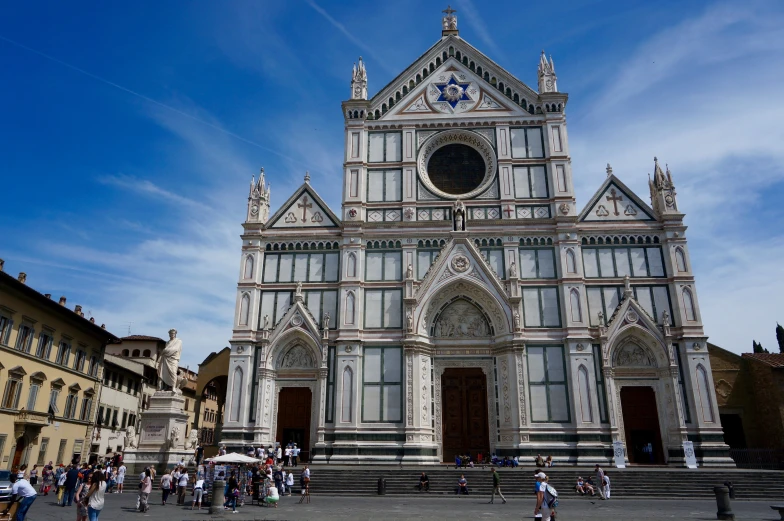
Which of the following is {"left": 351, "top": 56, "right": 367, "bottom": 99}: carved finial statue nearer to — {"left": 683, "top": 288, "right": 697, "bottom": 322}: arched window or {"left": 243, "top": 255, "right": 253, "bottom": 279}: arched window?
{"left": 243, "top": 255, "right": 253, "bottom": 279}: arched window

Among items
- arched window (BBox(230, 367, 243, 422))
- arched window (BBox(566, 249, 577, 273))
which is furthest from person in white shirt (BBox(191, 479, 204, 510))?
arched window (BBox(566, 249, 577, 273))

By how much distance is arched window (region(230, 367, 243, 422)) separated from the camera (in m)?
27.9

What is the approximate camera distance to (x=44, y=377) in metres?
31.4

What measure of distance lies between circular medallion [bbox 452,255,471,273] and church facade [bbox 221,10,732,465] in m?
0.11

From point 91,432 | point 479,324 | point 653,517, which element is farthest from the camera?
point 91,432

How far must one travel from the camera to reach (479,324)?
2964 centimetres

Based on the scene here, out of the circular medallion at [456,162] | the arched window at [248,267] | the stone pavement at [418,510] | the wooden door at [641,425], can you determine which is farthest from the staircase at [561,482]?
the circular medallion at [456,162]

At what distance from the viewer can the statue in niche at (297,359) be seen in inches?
1151

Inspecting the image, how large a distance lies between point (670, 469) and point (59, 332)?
33.7 m

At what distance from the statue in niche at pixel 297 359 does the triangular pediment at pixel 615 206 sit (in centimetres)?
1657

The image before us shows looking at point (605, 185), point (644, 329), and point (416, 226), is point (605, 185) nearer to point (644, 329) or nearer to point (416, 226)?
point (644, 329)

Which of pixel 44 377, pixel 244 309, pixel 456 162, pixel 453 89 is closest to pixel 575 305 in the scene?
pixel 456 162

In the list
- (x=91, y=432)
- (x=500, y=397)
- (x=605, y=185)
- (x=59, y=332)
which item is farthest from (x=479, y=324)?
(x=91, y=432)

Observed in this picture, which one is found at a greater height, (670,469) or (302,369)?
(302,369)
